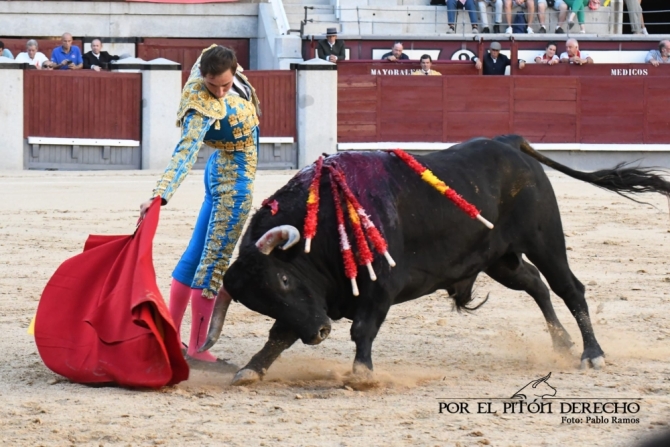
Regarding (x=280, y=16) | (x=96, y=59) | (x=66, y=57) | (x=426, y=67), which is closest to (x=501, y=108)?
(x=426, y=67)

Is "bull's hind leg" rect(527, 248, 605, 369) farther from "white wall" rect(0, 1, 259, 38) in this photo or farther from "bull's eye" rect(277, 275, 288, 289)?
"white wall" rect(0, 1, 259, 38)

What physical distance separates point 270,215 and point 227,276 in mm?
238

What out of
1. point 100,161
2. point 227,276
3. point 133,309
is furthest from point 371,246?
point 100,161

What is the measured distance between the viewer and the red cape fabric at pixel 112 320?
11.5 ft

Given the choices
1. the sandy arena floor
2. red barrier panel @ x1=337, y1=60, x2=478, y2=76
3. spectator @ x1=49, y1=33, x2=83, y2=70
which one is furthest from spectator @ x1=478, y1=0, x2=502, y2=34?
the sandy arena floor

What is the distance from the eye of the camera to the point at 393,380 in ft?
11.9

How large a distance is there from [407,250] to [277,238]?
0.49m

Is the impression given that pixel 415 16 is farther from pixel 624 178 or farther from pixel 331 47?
pixel 624 178

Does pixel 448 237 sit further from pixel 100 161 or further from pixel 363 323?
pixel 100 161

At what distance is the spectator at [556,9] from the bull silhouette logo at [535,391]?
11646 mm

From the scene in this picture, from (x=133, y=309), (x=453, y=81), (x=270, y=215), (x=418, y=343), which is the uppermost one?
(x=453, y=81)

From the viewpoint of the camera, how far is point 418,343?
14.4ft

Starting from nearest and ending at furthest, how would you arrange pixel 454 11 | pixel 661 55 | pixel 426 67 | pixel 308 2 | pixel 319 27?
pixel 426 67 < pixel 661 55 < pixel 319 27 < pixel 454 11 < pixel 308 2

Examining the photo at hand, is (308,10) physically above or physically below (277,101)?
above
